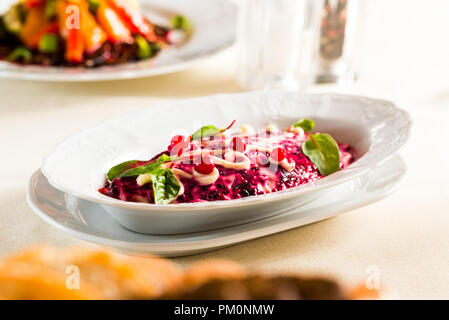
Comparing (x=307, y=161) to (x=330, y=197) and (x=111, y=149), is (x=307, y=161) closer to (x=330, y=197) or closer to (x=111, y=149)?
(x=330, y=197)

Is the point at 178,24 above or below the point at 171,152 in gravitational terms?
above

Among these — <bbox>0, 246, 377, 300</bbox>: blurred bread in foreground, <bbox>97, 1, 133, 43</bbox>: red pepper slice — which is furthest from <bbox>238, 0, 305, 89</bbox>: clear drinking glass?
<bbox>0, 246, 377, 300</bbox>: blurred bread in foreground

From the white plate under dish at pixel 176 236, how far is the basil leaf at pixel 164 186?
0.07m

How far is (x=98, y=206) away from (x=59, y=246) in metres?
0.10

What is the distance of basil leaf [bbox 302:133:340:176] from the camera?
1202 millimetres

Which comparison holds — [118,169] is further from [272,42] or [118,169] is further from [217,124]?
[272,42]

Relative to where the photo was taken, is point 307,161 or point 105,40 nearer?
point 307,161

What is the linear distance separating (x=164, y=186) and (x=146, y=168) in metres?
0.06

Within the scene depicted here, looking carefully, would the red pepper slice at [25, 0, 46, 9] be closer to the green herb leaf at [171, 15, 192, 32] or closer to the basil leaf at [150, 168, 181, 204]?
the green herb leaf at [171, 15, 192, 32]

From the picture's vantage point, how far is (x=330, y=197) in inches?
46.0

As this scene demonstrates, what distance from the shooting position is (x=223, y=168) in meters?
1.10

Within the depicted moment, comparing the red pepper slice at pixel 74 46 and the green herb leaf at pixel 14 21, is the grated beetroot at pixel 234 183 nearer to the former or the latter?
the red pepper slice at pixel 74 46
